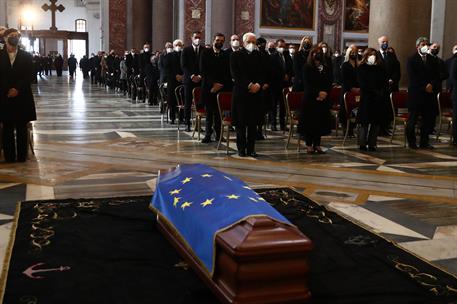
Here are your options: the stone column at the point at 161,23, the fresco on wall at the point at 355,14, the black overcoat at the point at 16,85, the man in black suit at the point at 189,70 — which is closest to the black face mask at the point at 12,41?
the black overcoat at the point at 16,85

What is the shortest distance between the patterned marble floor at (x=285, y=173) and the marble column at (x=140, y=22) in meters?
15.5

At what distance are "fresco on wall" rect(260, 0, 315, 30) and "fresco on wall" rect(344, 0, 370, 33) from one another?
5.90ft

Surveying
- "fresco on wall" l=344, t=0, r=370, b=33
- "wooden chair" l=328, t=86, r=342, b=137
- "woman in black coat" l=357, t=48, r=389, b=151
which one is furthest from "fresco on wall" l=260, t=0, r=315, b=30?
"woman in black coat" l=357, t=48, r=389, b=151

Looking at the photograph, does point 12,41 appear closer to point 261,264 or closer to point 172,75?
point 172,75

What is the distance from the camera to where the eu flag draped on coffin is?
12.2 ft

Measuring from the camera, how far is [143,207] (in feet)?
18.7

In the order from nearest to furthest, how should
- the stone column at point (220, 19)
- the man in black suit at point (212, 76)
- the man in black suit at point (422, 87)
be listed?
the man in black suit at point (422, 87) → the man in black suit at point (212, 76) → the stone column at point (220, 19)

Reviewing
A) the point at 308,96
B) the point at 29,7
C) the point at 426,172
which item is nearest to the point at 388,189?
the point at 426,172

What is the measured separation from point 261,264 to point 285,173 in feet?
13.7

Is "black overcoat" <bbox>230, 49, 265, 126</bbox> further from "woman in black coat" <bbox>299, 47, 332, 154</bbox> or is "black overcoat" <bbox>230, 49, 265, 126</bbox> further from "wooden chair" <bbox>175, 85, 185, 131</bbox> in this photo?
"wooden chair" <bbox>175, 85, 185, 131</bbox>

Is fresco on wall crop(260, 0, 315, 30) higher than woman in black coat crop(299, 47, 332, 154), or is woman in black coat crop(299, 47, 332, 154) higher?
fresco on wall crop(260, 0, 315, 30)

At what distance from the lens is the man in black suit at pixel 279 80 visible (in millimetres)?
11422

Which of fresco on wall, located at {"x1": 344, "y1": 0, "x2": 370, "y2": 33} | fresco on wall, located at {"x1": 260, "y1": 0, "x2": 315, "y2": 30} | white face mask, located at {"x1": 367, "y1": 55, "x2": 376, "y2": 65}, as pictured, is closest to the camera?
white face mask, located at {"x1": 367, "y1": 55, "x2": 376, "y2": 65}

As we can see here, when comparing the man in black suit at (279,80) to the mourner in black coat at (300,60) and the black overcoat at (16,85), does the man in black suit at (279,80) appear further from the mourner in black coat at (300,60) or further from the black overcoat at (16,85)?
the black overcoat at (16,85)
